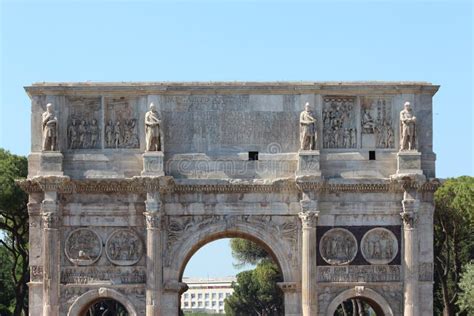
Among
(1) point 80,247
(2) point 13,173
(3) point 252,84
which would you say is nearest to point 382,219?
(3) point 252,84

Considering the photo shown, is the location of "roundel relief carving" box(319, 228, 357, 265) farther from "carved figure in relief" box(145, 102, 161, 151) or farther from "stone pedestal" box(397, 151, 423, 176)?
"carved figure in relief" box(145, 102, 161, 151)

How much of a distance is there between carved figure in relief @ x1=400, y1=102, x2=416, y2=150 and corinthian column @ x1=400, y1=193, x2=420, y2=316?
1611mm

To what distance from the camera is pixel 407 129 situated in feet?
128

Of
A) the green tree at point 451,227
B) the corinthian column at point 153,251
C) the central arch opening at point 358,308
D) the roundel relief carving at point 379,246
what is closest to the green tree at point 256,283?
the central arch opening at point 358,308

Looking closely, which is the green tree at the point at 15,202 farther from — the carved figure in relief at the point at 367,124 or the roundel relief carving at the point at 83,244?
the carved figure in relief at the point at 367,124

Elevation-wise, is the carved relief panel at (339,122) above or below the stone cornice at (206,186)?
above

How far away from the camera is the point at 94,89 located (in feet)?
130

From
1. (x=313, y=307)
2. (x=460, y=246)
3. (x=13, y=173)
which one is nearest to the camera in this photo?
(x=313, y=307)

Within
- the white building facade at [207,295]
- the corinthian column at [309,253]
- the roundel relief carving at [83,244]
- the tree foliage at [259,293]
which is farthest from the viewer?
the white building facade at [207,295]

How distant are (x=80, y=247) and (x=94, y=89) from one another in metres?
5.18

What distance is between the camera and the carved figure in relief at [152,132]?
38906 millimetres

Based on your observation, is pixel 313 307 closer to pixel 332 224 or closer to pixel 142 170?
pixel 332 224

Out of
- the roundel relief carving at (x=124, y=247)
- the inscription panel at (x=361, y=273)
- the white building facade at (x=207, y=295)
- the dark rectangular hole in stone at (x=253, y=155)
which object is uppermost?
the white building facade at (x=207, y=295)

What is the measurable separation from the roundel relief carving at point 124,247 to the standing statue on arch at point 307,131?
20.3 feet
